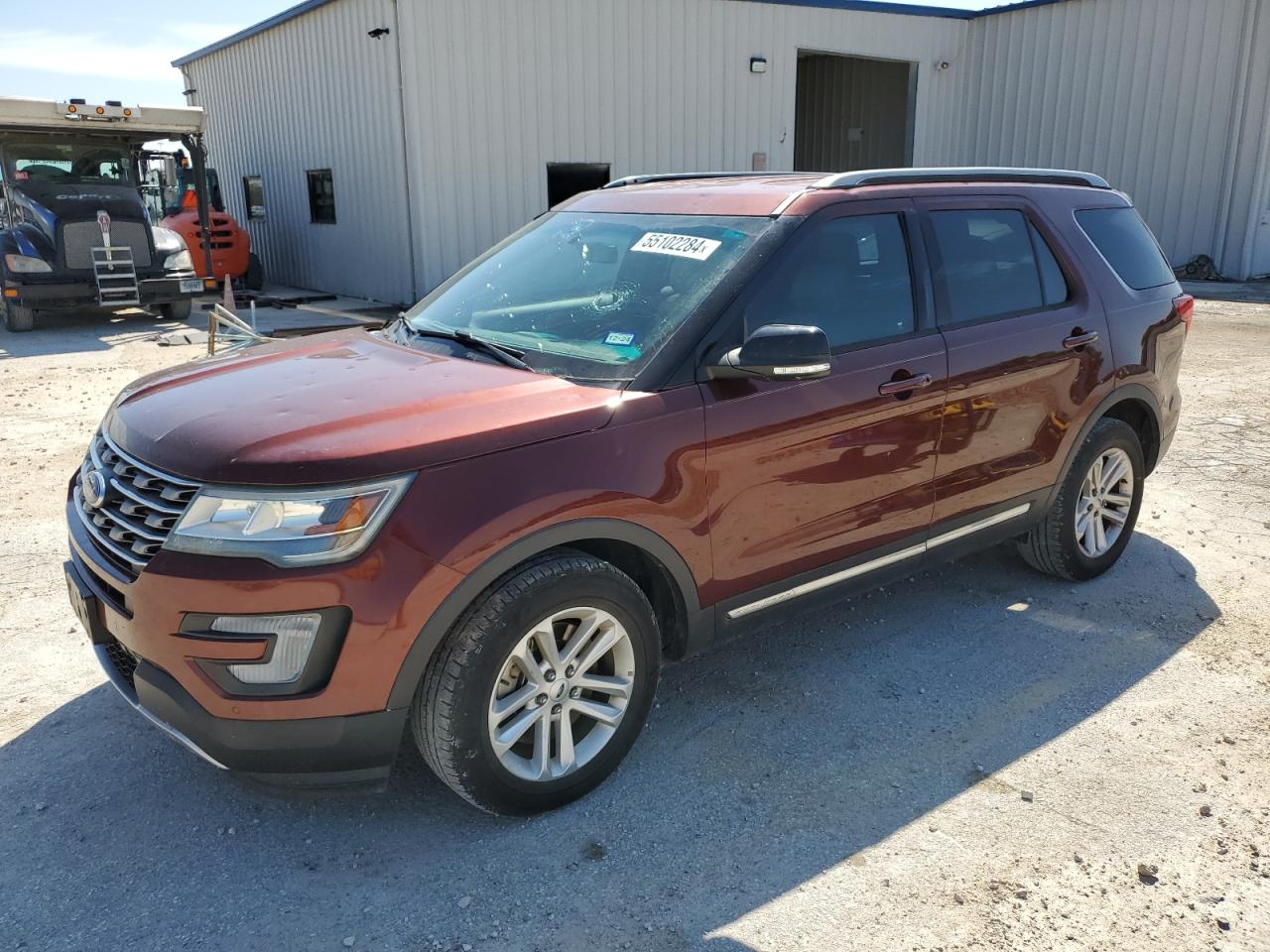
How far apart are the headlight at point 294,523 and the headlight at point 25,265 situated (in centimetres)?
1218

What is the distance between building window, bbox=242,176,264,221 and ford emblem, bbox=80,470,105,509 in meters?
17.5

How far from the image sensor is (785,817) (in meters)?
3.09

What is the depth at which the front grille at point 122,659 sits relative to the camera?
294 centimetres

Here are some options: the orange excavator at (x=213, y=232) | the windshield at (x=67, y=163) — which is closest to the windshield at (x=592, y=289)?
the windshield at (x=67, y=163)

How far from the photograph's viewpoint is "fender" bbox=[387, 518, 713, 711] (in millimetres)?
2686

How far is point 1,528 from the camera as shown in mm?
5418

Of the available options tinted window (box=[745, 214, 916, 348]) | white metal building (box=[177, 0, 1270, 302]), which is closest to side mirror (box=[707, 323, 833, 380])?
tinted window (box=[745, 214, 916, 348])

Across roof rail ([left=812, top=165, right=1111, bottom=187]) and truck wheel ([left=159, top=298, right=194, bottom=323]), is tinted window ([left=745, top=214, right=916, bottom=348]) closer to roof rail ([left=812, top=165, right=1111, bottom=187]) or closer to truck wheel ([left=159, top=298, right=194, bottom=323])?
roof rail ([left=812, top=165, right=1111, bottom=187])

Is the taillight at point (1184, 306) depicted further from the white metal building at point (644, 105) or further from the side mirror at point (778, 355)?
the white metal building at point (644, 105)

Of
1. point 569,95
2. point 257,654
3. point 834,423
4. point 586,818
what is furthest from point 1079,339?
point 569,95

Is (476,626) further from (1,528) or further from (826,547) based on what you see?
(1,528)

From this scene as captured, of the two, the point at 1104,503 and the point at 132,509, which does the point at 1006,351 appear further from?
the point at 132,509

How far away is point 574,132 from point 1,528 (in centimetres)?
1127

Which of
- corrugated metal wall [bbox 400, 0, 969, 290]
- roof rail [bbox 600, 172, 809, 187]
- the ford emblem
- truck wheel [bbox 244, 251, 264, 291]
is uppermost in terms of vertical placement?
corrugated metal wall [bbox 400, 0, 969, 290]
